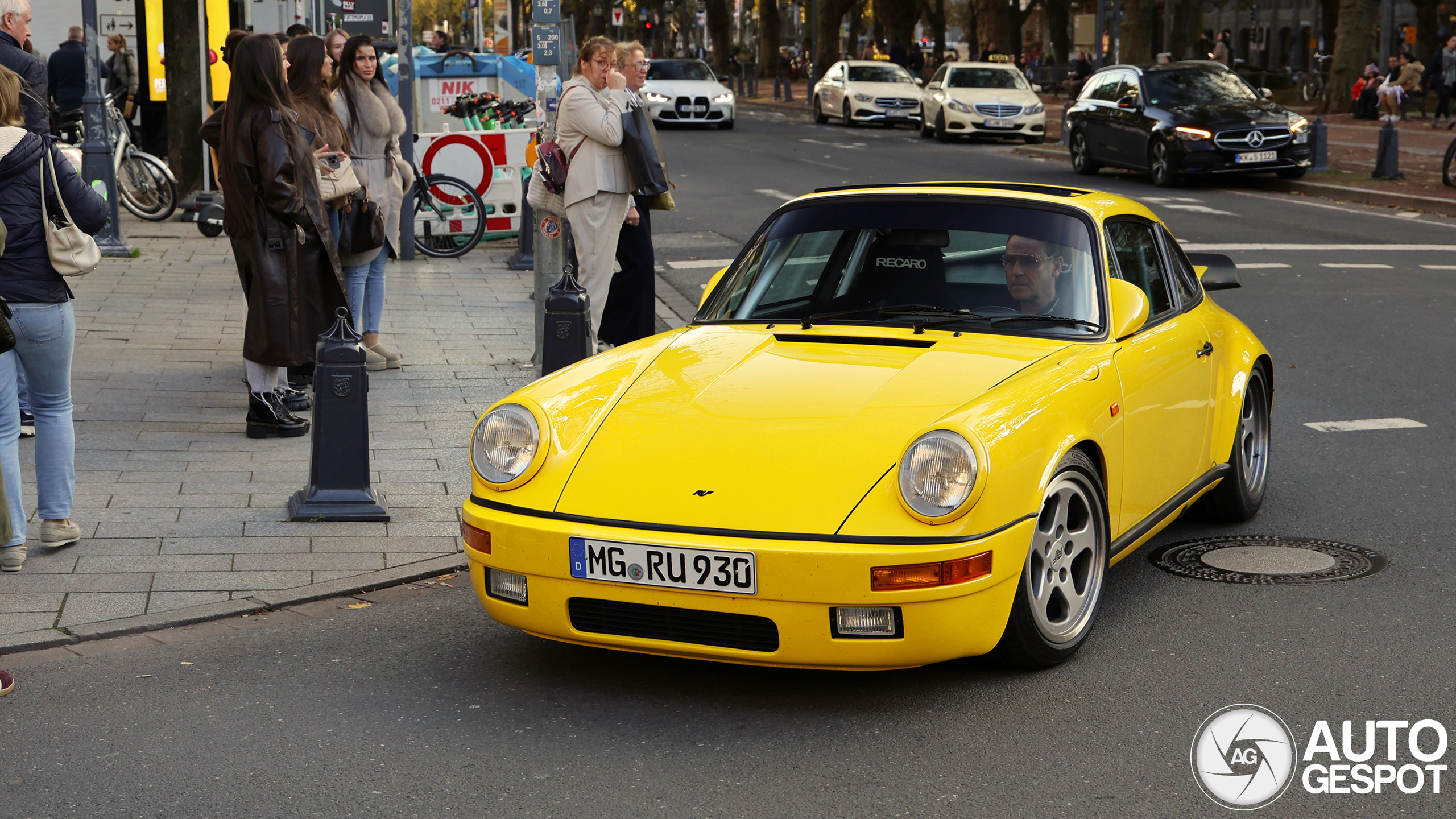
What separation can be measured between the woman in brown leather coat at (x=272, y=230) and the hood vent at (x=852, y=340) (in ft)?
11.0

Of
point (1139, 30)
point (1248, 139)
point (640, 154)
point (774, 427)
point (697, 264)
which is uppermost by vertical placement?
point (1139, 30)

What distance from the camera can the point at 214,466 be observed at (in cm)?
730

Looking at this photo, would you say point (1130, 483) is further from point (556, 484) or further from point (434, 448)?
point (434, 448)

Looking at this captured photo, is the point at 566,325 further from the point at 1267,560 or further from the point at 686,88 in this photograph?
the point at 686,88

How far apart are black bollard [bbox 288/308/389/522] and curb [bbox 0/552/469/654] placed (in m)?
0.66

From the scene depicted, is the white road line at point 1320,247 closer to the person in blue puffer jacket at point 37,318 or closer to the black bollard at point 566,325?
the black bollard at point 566,325

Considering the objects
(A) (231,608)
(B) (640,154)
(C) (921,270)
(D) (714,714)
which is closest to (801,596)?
(D) (714,714)

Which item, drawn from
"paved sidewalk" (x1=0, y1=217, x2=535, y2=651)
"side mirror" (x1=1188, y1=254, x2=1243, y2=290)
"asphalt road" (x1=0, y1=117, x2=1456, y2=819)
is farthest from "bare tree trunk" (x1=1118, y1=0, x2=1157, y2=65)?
"asphalt road" (x1=0, y1=117, x2=1456, y2=819)

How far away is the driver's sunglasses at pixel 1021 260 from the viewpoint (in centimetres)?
534

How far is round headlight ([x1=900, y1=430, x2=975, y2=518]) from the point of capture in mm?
4184

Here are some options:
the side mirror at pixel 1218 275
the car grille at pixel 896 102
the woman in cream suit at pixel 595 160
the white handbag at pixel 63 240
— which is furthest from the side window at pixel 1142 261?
the car grille at pixel 896 102

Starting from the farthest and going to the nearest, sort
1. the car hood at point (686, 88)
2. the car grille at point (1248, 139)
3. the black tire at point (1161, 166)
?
the car hood at point (686, 88) → the black tire at point (1161, 166) → the car grille at point (1248, 139)

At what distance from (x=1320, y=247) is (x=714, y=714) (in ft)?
42.7

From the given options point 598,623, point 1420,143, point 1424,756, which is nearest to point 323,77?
point 598,623
